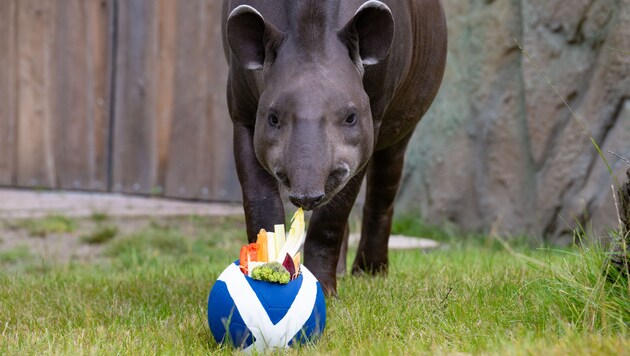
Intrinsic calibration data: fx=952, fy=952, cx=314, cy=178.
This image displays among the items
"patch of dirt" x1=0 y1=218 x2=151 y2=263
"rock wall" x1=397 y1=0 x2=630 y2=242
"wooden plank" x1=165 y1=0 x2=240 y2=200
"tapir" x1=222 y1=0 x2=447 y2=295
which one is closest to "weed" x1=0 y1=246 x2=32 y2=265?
"patch of dirt" x1=0 y1=218 x2=151 y2=263

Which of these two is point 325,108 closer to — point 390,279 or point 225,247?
point 390,279

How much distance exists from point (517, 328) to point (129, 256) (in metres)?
4.55

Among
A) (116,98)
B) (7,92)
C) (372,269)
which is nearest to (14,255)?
(372,269)

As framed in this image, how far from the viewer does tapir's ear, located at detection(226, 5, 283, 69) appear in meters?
4.04

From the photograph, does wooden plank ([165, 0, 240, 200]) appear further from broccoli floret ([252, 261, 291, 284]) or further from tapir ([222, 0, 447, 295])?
broccoli floret ([252, 261, 291, 284])

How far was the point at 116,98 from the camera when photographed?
36.3 feet

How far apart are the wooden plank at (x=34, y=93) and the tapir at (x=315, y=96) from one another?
695 centimetres

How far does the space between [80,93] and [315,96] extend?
8.00 meters

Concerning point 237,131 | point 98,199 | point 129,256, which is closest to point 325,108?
point 237,131

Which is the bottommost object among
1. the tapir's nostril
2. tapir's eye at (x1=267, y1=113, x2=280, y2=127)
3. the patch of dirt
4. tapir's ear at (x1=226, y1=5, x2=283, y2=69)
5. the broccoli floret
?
the patch of dirt

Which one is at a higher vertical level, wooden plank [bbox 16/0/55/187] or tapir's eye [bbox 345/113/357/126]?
tapir's eye [bbox 345/113/357/126]

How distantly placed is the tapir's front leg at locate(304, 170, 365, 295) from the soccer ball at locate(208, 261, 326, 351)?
1217 mm

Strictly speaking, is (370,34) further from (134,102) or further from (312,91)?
(134,102)

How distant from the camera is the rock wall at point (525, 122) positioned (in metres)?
7.74
